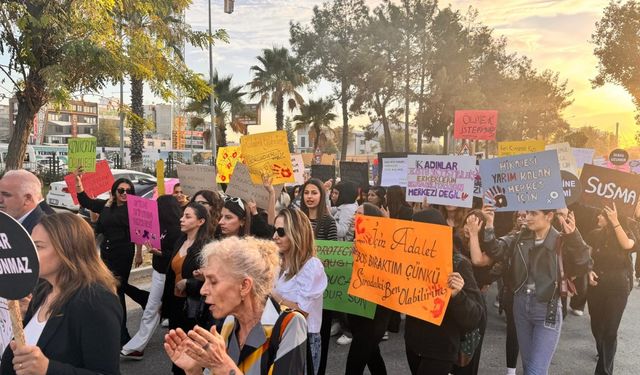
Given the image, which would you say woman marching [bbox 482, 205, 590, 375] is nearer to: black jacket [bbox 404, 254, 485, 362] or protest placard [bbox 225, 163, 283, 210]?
black jacket [bbox 404, 254, 485, 362]

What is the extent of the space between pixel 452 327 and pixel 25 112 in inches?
367

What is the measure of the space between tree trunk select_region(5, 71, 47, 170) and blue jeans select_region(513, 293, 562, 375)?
9064 millimetres

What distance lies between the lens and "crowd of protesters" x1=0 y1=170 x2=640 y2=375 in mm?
2184

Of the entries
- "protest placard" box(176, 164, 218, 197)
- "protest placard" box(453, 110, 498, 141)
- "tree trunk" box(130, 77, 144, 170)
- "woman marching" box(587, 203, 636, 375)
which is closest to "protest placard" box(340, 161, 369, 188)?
"protest placard" box(176, 164, 218, 197)

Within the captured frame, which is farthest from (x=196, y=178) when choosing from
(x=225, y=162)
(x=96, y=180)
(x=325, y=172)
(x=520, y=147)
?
(x=520, y=147)

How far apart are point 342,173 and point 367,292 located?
21.1 ft

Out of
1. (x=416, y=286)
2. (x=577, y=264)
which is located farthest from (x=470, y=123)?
(x=416, y=286)

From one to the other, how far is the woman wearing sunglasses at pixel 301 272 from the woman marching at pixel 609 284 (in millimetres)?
2679

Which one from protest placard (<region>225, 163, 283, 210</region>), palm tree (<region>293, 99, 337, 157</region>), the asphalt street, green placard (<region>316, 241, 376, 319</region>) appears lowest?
the asphalt street

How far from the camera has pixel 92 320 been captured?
7.22 ft

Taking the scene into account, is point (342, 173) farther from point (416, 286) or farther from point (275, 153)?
point (416, 286)

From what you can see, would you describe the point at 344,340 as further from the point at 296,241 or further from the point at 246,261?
the point at 246,261

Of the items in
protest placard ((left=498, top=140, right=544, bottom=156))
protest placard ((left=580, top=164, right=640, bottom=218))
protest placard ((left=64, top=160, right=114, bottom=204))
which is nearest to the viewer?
protest placard ((left=580, top=164, right=640, bottom=218))

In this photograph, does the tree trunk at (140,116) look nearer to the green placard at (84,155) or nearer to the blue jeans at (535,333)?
the green placard at (84,155)
